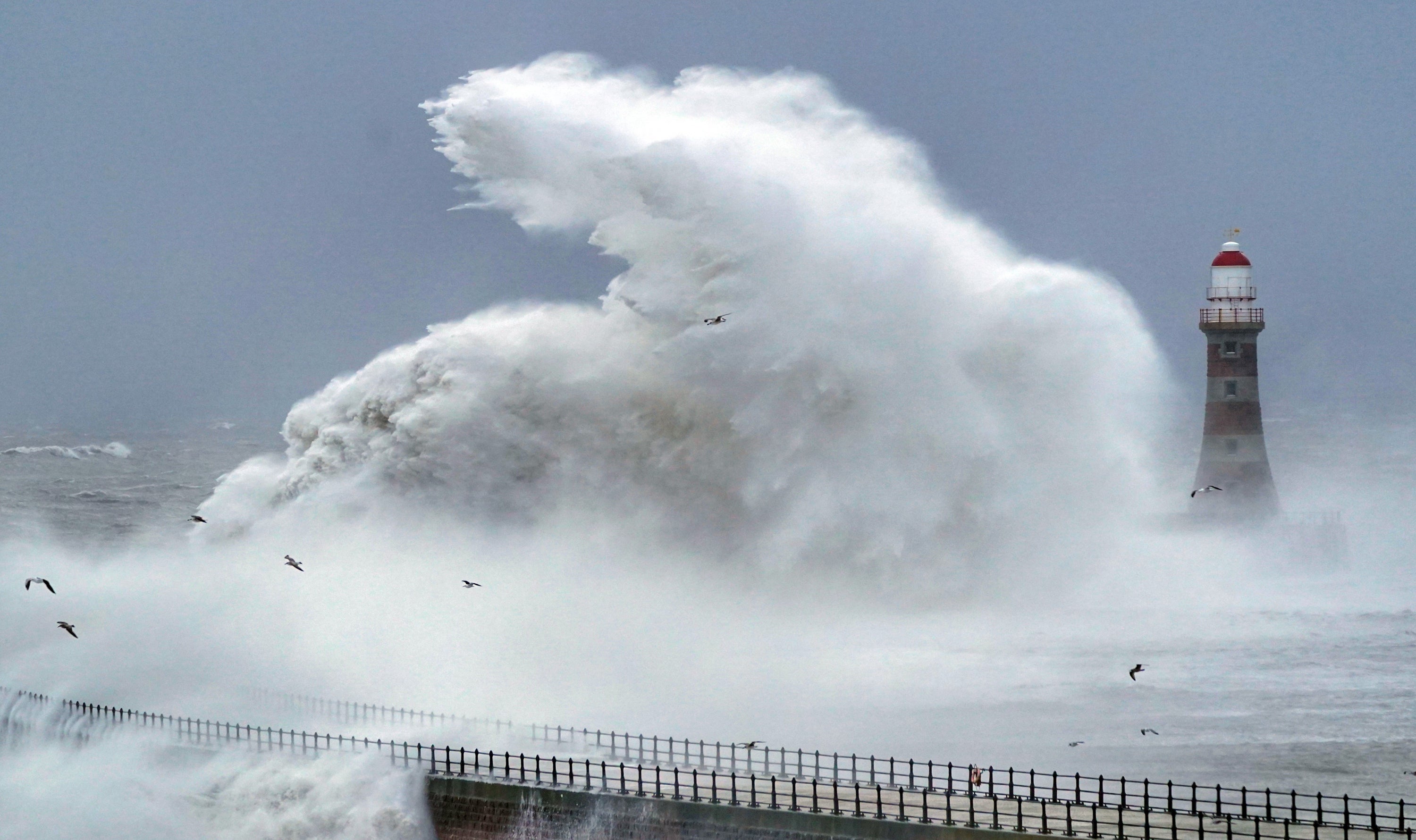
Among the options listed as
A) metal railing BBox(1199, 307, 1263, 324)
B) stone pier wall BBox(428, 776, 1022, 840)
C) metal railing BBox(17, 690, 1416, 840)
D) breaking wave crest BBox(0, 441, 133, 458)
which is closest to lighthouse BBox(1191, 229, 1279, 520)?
metal railing BBox(1199, 307, 1263, 324)

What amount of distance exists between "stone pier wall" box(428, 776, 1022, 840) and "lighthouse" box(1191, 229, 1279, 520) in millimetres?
30629

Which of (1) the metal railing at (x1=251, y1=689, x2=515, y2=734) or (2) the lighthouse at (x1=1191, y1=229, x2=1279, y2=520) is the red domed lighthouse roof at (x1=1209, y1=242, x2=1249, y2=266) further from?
(1) the metal railing at (x1=251, y1=689, x2=515, y2=734)

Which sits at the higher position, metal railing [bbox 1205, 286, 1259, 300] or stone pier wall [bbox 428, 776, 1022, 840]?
metal railing [bbox 1205, 286, 1259, 300]

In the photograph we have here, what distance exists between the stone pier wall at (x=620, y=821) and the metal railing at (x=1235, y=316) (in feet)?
105

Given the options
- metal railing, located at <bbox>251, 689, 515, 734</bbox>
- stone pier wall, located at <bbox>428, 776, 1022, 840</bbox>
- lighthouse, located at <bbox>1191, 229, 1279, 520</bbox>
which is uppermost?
lighthouse, located at <bbox>1191, 229, 1279, 520</bbox>

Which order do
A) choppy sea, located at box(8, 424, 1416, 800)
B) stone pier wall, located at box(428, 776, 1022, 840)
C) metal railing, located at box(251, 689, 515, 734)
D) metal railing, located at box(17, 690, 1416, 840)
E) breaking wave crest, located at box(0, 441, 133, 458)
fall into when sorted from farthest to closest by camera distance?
breaking wave crest, located at box(0, 441, 133, 458) < metal railing, located at box(251, 689, 515, 734) < choppy sea, located at box(8, 424, 1416, 800) < stone pier wall, located at box(428, 776, 1022, 840) < metal railing, located at box(17, 690, 1416, 840)

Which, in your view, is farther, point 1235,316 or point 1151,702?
point 1235,316

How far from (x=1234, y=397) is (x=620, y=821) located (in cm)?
3181

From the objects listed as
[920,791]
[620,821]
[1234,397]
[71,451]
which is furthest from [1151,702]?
[71,451]

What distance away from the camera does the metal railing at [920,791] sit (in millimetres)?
23547

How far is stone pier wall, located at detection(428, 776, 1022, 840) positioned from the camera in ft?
78.4

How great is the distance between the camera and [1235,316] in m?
52.3

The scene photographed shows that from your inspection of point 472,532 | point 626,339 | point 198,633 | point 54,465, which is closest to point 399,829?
point 198,633

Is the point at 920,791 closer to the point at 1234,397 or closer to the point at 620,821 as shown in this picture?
the point at 620,821
